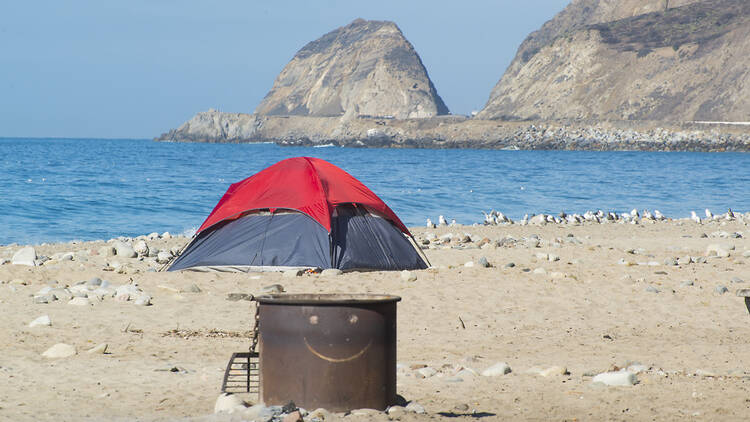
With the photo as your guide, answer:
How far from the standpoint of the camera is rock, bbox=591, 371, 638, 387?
626cm

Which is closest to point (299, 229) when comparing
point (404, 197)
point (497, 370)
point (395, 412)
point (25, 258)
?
point (25, 258)

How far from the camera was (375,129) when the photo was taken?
4975 inches

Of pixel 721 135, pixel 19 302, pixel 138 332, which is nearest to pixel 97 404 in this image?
pixel 138 332

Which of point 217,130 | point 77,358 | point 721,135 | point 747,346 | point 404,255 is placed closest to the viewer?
point 77,358

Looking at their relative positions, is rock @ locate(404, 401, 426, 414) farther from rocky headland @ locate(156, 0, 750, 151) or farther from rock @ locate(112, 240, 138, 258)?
rocky headland @ locate(156, 0, 750, 151)

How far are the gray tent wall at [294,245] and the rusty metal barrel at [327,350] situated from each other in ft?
19.8

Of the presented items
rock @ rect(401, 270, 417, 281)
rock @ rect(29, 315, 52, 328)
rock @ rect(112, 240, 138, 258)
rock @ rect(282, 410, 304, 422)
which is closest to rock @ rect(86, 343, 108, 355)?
rock @ rect(29, 315, 52, 328)

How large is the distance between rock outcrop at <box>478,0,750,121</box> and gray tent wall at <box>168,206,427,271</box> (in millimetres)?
100852

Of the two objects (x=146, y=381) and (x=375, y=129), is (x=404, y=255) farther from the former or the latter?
(x=375, y=129)

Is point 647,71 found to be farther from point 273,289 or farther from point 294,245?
point 273,289

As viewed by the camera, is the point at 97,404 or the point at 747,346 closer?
the point at 97,404

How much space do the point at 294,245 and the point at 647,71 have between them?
11403cm

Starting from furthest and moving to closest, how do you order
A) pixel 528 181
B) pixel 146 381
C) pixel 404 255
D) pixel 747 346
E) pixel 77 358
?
pixel 528 181
pixel 404 255
pixel 747 346
pixel 77 358
pixel 146 381

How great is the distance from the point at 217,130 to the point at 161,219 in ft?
501
